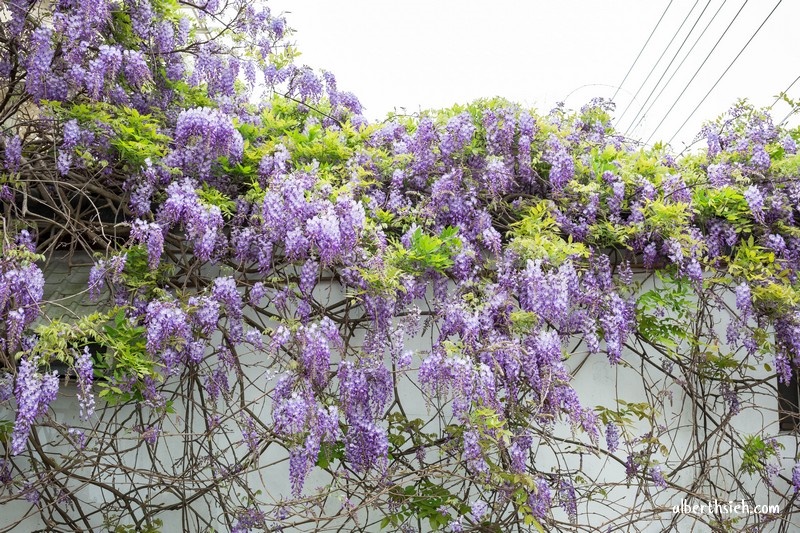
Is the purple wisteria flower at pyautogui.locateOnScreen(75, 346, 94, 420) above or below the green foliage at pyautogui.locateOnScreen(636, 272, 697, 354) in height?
below

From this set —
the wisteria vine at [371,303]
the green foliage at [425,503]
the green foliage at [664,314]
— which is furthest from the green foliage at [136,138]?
the green foliage at [664,314]

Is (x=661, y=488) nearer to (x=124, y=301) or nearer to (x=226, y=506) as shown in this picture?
(x=226, y=506)

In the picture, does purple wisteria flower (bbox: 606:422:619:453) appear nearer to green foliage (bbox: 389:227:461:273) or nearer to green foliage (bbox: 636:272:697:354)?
green foliage (bbox: 636:272:697:354)

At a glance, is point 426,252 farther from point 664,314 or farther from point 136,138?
point 136,138

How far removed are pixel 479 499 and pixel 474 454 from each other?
50 cm

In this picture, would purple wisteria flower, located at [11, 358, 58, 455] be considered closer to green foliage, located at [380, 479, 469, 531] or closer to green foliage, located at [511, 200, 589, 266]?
green foliage, located at [380, 479, 469, 531]

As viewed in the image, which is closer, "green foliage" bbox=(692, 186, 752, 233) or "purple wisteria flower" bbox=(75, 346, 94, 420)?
"purple wisteria flower" bbox=(75, 346, 94, 420)

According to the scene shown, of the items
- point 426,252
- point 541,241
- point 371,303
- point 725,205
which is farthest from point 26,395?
point 725,205

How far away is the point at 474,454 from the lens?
3062 millimetres

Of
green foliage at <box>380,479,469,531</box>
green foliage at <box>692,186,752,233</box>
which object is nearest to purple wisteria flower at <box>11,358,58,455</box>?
green foliage at <box>380,479,469,531</box>

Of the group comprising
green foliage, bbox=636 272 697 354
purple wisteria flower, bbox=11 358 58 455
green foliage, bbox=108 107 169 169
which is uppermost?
green foliage, bbox=108 107 169 169

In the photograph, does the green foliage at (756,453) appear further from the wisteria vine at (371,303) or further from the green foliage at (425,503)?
the green foliage at (425,503)

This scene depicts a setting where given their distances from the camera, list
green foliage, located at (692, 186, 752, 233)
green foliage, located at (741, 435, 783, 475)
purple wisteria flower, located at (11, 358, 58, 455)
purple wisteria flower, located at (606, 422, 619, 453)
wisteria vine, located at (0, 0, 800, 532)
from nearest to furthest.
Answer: purple wisteria flower, located at (11, 358, 58, 455)
wisteria vine, located at (0, 0, 800, 532)
purple wisteria flower, located at (606, 422, 619, 453)
green foliage, located at (741, 435, 783, 475)
green foliage, located at (692, 186, 752, 233)

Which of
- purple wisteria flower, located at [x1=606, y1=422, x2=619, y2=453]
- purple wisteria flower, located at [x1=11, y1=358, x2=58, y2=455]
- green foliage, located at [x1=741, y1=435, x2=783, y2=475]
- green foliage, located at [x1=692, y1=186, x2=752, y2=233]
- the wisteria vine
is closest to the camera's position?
purple wisteria flower, located at [x1=11, y1=358, x2=58, y2=455]
